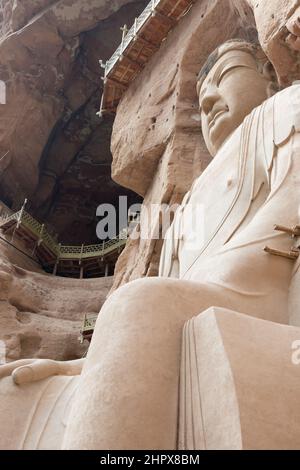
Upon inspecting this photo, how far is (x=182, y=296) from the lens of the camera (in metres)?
1.88

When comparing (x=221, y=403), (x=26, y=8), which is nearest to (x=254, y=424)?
(x=221, y=403)

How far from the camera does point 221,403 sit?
1398 mm

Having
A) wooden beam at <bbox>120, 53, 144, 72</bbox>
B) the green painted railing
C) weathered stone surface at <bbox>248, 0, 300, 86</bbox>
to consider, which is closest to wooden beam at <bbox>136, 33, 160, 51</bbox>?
wooden beam at <bbox>120, 53, 144, 72</bbox>

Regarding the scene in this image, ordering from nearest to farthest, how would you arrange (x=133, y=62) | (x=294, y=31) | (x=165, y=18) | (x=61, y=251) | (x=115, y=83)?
(x=294, y=31) < (x=165, y=18) < (x=133, y=62) < (x=115, y=83) < (x=61, y=251)

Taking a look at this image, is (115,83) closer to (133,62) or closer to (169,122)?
(133,62)

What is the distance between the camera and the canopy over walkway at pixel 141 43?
6820mm

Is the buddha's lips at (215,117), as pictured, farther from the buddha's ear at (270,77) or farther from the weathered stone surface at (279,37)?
the weathered stone surface at (279,37)

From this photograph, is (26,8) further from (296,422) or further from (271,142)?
(296,422)

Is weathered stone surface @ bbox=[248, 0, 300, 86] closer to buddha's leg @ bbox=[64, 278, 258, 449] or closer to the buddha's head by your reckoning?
the buddha's head

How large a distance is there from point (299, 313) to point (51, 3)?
38.2 feet

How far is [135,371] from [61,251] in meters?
11.6

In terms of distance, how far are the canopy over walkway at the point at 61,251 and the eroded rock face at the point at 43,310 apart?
3.57 feet

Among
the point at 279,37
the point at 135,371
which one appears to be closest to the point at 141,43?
the point at 279,37

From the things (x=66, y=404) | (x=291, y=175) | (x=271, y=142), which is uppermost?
(x=271, y=142)
